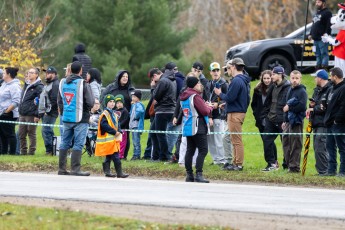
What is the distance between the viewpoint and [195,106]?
18281mm

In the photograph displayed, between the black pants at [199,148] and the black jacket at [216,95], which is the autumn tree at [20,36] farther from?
the black pants at [199,148]

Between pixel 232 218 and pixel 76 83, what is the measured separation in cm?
609

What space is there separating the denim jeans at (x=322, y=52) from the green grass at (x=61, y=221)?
14504 millimetres

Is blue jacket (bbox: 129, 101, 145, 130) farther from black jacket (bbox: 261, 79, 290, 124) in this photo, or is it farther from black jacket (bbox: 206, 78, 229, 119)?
black jacket (bbox: 261, 79, 290, 124)

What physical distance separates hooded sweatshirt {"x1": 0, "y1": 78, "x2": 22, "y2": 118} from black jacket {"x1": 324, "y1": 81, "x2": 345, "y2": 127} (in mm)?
7556

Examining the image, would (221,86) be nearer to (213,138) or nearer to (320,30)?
(213,138)

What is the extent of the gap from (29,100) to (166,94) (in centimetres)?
328

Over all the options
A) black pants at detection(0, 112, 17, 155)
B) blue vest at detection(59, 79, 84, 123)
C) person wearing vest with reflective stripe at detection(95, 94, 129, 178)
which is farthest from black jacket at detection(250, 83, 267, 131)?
black pants at detection(0, 112, 17, 155)

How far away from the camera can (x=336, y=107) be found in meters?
19.1

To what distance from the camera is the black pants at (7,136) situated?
2380cm

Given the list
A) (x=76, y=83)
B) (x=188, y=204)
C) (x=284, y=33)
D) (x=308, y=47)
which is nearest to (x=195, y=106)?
(x=76, y=83)

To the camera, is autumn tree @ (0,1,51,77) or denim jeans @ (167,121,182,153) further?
autumn tree @ (0,1,51,77)

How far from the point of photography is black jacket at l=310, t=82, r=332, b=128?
1956cm

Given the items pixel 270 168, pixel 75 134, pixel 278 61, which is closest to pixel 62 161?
pixel 75 134
